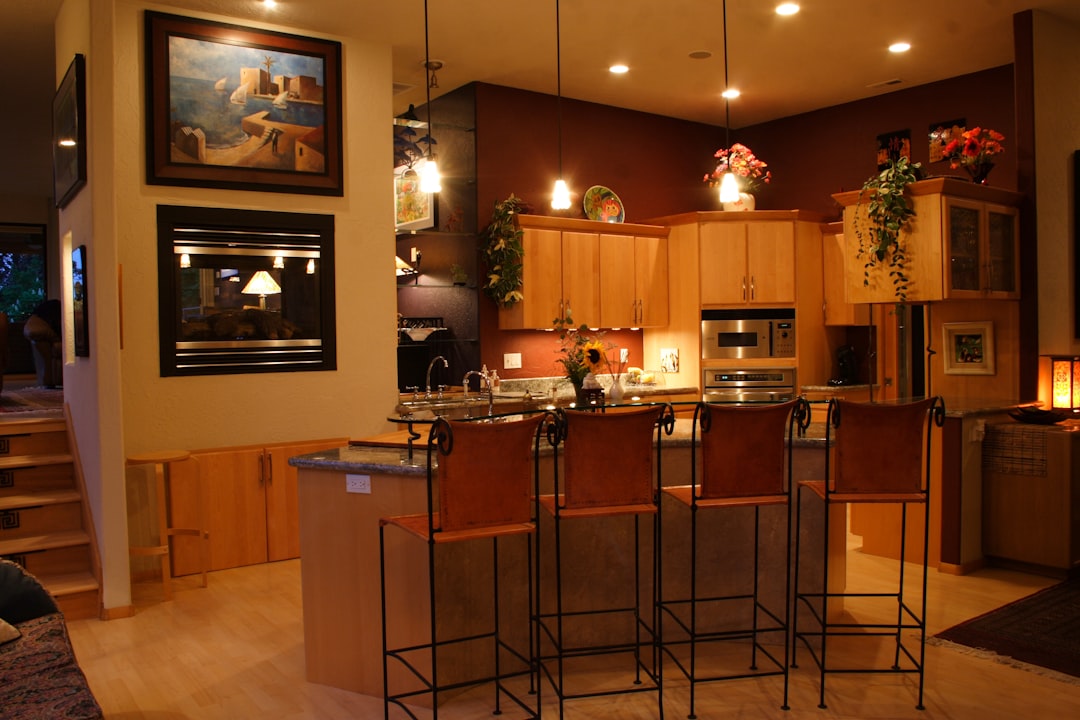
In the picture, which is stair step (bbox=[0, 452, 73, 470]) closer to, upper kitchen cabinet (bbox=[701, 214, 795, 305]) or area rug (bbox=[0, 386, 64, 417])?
area rug (bbox=[0, 386, 64, 417])

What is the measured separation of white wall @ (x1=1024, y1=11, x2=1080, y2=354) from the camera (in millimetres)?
5715

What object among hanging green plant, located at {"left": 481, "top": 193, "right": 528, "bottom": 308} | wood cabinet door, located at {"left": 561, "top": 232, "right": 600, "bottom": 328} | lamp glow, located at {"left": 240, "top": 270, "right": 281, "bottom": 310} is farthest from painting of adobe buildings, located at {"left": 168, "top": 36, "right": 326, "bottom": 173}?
wood cabinet door, located at {"left": 561, "top": 232, "right": 600, "bottom": 328}

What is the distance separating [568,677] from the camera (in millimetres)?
3646

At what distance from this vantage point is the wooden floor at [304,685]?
332 centimetres

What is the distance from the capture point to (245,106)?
5.59 meters

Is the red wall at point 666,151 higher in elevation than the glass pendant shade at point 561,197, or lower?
higher

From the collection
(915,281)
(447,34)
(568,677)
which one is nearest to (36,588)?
(568,677)

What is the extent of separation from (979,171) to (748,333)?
2.14m

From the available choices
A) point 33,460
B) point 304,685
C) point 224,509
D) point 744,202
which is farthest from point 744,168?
point 33,460

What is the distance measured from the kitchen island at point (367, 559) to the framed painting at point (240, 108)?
99.8 inches

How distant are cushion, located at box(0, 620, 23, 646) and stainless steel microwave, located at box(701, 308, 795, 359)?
5.44 metres

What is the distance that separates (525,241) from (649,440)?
147 inches

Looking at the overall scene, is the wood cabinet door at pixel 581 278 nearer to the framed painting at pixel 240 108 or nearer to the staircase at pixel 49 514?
the framed painting at pixel 240 108

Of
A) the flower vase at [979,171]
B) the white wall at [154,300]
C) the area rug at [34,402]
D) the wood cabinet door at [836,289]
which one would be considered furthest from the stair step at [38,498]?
the flower vase at [979,171]
